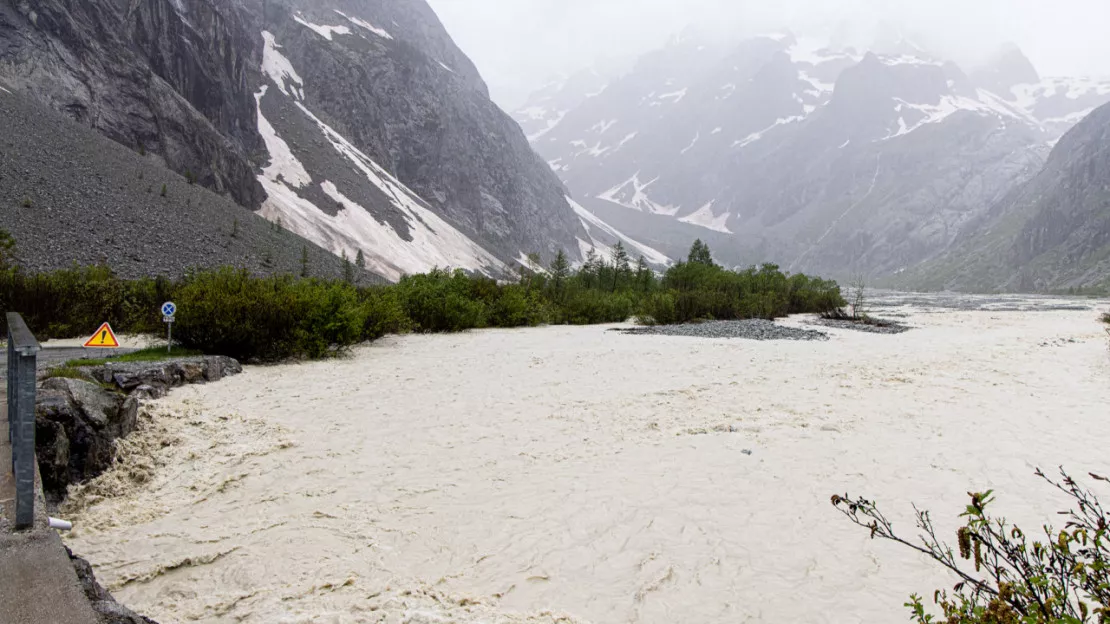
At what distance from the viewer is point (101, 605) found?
2869mm

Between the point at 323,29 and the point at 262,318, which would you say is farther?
the point at 323,29

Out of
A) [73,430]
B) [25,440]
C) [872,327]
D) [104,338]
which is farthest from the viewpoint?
[872,327]

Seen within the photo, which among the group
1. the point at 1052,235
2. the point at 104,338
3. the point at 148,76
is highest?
the point at 148,76

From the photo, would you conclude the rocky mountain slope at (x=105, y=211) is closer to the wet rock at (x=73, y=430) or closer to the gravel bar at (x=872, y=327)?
the wet rock at (x=73, y=430)

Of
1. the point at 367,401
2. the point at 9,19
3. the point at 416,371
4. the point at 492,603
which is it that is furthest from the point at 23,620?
the point at 9,19

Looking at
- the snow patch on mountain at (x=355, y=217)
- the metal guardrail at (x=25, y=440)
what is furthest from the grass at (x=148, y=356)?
the snow patch on mountain at (x=355, y=217)

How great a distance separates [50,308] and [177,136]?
49.1 metres

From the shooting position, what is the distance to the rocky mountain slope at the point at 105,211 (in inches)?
1231

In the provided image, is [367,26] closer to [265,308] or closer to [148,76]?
[148,76]

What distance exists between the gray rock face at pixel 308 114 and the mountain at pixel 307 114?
220 millimetres

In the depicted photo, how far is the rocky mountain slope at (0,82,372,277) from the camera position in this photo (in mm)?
31266

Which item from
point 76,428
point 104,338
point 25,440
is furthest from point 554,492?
point 104,338

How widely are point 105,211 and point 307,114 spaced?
59.4 meters

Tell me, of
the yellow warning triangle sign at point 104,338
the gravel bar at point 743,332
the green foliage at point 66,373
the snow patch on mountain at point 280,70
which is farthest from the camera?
the snow patch on mountain at point 280,70
